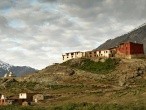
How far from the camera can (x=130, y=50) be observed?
465 feet

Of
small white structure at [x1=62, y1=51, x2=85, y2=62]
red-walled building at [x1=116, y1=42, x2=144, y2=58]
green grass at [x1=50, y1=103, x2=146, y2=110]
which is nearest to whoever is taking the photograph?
green grass at [x1=50, y1=103, x2=146, y2=110]

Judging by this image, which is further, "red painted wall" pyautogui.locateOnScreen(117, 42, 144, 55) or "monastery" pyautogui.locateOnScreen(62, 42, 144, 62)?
"monastery" pyautogui.locateOnScreen(62, 42, 144, 62)

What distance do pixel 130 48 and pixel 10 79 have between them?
43.8m

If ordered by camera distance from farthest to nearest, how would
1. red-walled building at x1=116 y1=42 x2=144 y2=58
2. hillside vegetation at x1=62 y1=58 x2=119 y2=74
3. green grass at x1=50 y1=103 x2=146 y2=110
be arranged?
red-walled building at x1=116 y1=42 x2=144 y2=58 < hillside vegetation at x1=62 y1=58 x2=119 y2=74 < green grass at x1=50 y1=103 x2=146 y2=110

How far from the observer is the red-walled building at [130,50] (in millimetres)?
141750

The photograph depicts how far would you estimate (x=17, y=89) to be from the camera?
130000mm

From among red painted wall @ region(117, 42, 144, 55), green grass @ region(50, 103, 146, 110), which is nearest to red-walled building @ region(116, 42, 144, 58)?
red painted wall @ region(117, 42, 144, 55)

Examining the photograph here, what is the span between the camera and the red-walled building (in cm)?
14175

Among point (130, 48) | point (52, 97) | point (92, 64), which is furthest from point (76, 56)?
point (52, 97)

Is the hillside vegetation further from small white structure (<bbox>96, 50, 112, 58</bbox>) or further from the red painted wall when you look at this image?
the red painted wall

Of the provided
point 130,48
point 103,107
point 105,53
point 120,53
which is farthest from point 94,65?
point 103,107

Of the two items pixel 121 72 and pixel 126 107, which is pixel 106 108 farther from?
pixel 121 72

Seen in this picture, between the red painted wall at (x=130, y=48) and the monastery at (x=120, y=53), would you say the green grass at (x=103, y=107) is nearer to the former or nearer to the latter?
the red painted wall at (x=130, y=48)

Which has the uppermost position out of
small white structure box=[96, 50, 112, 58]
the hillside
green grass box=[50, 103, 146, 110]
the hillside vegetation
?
small white structure box=[96, 50, 112, 58]
